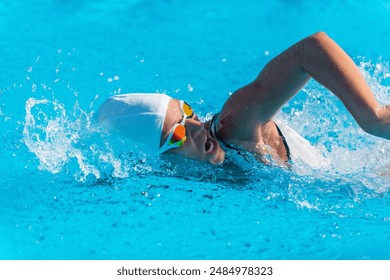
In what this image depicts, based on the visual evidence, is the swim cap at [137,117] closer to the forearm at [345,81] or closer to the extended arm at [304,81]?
the extended arm at [304,81]

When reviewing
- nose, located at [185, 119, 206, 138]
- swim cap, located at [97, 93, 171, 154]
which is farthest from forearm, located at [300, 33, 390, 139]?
swim cap, located at [97, 93, 171, 154]

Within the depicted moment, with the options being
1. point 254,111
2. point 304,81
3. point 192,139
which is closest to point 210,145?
point 192,139

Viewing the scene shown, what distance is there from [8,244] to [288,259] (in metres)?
1.44

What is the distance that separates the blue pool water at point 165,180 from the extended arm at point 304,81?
353 mm

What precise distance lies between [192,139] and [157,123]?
0.60 ft

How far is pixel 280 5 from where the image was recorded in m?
4.70

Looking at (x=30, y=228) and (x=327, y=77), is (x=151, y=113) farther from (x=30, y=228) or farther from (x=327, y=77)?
(x=30, y=228)

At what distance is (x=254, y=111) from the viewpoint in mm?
2773

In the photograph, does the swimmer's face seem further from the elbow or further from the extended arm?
the elbow

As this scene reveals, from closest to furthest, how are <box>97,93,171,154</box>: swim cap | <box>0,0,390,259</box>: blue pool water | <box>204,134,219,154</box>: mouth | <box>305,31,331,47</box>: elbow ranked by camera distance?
<box>305,31,331,47</box>: elbow < <box>97,93,171,154</box>: swim cap < <box>204,134,219,154</box>: mouth < <box>0,0,390,259</box>: blue pool water

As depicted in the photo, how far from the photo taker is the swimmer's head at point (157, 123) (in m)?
2.71

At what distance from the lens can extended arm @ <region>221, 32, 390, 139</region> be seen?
7.64 feet

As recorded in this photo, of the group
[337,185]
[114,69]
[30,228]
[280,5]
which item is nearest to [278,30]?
[280,5]

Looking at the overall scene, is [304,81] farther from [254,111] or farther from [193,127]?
[193,127]
